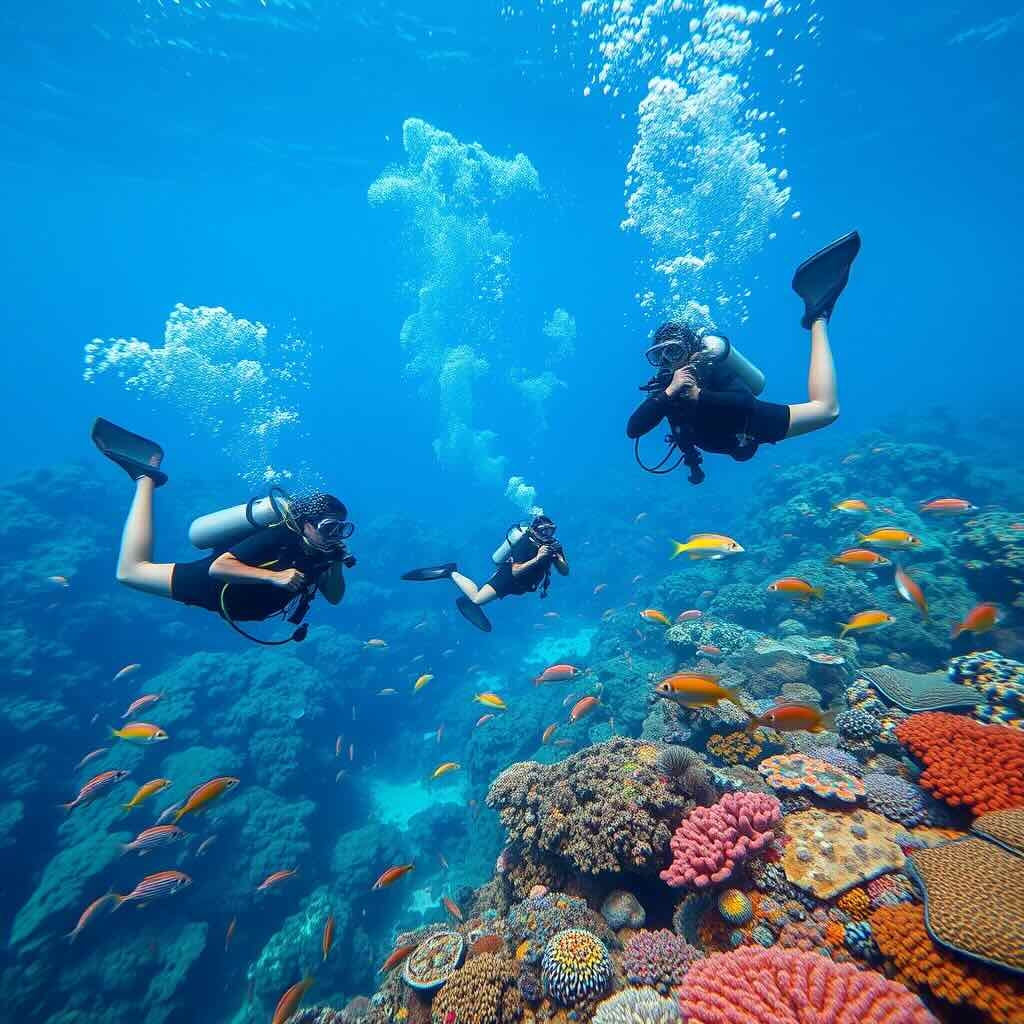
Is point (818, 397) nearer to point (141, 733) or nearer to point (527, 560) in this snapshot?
point (527, 560)

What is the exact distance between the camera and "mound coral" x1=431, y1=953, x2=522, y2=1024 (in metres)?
3.42

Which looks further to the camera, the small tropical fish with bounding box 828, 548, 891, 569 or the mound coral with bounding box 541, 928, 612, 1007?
the small tropical fish with bounding box 828, 548, 891, 569

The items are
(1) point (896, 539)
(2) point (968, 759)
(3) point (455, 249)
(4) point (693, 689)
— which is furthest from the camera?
(3) point (455, 249)

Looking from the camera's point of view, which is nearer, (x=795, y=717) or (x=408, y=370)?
(x=795, y=717)

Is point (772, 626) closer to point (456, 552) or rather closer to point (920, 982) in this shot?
point (920, 982)

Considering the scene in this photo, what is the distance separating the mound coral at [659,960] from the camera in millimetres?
3217

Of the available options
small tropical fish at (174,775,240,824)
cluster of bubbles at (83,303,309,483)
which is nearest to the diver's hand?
small tropical fish at (174,775,240,824)

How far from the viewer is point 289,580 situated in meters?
3.62

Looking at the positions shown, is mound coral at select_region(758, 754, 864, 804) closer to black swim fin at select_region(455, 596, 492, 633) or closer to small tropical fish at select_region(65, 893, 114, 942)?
black swim fin at select_region(455, 596, 492, 633)

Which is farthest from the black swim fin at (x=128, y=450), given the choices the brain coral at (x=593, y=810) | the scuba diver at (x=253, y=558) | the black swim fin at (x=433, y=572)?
the brain coral at (x=593, y=810)

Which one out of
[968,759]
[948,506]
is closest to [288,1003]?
[968,759]

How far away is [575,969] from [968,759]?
3.74 metres

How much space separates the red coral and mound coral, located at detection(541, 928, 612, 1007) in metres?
3.13

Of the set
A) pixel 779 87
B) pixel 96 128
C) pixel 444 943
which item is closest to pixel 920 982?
pixel 444 943
